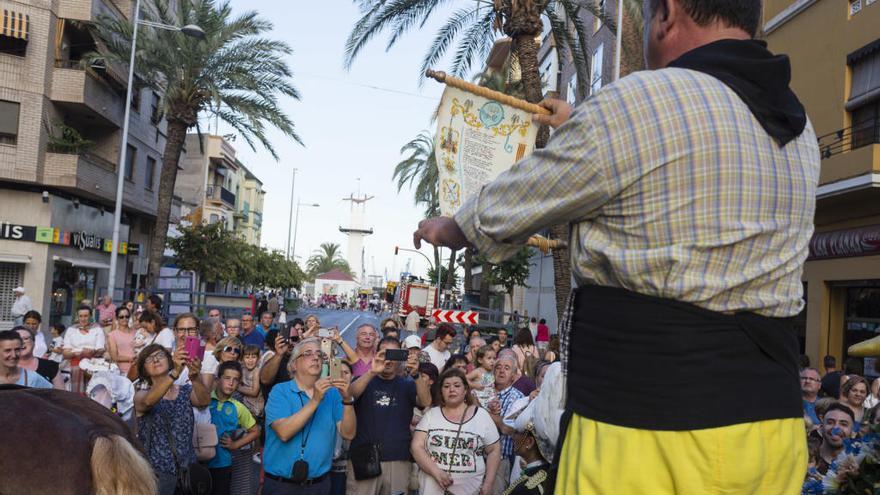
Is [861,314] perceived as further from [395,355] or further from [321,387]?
[321,387]

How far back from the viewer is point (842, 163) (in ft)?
53.7

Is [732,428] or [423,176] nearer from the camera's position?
[732,428]

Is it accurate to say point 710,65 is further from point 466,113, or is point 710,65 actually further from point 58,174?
point 58,174

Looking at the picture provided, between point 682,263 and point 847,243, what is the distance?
17.5m

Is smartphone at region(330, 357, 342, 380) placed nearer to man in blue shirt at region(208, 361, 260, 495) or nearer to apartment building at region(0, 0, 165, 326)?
man in blue shirt at region(208, 361, 260, 495)

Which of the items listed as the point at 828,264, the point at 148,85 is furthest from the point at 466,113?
the point at 148,85

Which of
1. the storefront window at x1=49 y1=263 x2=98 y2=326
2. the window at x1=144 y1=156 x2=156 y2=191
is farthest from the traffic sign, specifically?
the window at x1=144 y1=156 x2=156 y2=191

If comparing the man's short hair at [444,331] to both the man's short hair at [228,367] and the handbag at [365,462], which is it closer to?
the man's short hair at [228,367]

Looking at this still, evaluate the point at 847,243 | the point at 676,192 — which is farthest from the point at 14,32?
the point at 676,192

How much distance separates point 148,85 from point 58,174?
13.6 feet

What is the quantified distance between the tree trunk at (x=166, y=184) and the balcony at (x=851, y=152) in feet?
59.4

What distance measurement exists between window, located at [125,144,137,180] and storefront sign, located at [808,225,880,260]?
84.8ft

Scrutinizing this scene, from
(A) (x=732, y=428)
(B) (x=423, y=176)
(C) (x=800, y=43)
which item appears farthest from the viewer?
(B) (x=423, y=176)

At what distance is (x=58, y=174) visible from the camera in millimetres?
27297
